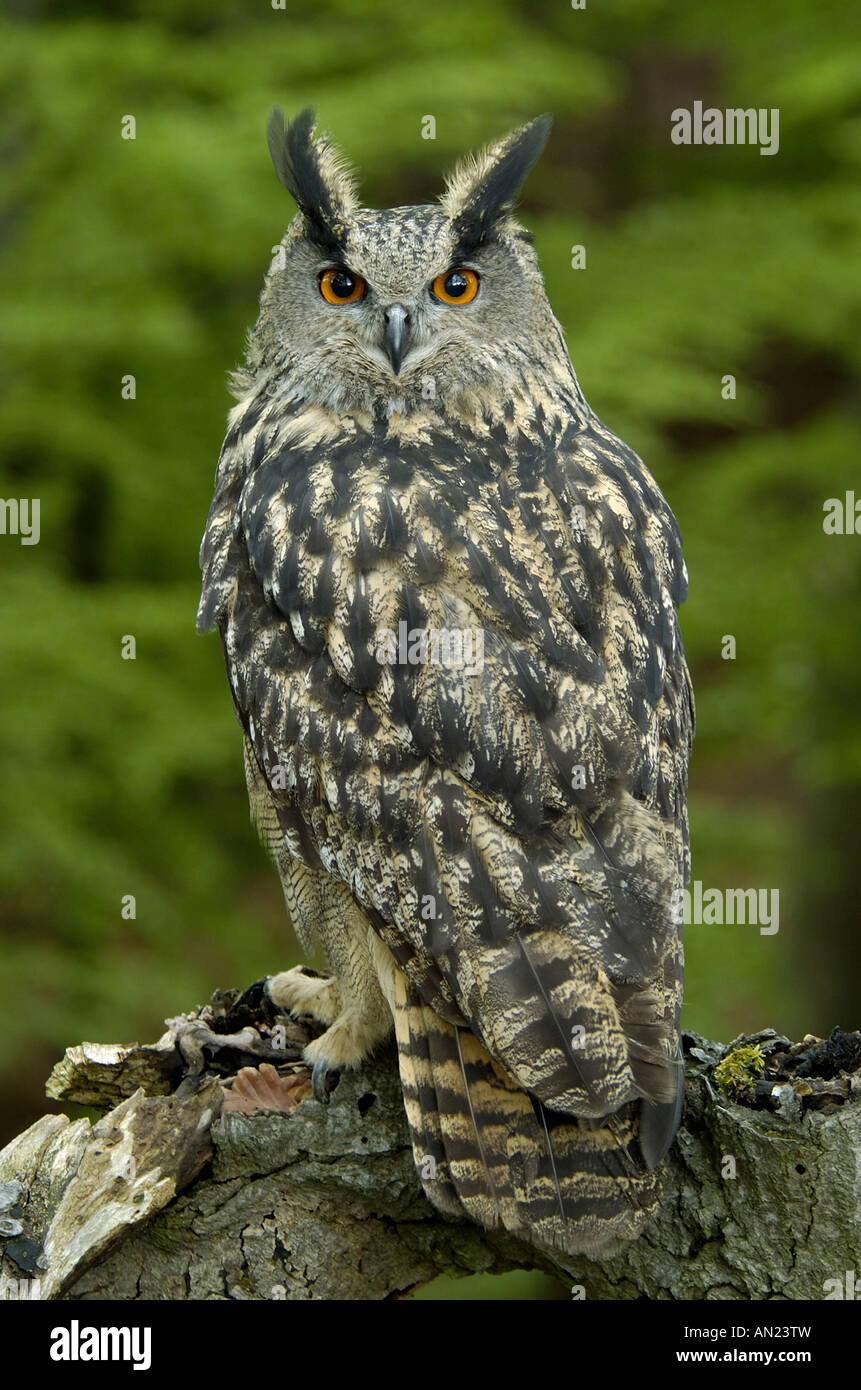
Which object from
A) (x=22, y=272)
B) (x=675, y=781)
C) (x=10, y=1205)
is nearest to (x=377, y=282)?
(x=675, y=781)

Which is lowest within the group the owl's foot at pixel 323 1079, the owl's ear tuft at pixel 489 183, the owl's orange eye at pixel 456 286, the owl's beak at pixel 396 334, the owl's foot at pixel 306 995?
the owl's foot at pixel 323 1079

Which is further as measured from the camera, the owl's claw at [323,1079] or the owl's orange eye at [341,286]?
the owl's orange eye at [341,286]

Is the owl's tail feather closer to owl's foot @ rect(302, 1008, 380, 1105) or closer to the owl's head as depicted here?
owl's foot @ rect(302, 1008, 380, 1105)

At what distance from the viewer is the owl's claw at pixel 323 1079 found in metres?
3.51

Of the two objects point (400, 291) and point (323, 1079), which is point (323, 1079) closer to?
point (323, 1079)

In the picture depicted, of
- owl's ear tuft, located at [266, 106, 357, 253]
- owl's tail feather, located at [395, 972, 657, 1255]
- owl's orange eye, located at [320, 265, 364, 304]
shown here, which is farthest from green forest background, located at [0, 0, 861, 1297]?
owl's tail feather, located at [395, 972, 657, 1255]

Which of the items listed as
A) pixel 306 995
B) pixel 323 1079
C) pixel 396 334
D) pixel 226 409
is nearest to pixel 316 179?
pixel 396 334

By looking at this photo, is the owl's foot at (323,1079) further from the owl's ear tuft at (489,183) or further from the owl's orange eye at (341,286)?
the owl's ear tuft at (489,183)

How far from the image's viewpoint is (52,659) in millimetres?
6145

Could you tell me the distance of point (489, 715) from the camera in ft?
10.5

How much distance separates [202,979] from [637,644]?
490cm

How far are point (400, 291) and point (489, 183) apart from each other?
50cm

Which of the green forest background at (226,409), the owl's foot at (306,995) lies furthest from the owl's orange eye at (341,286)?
the green forest background at (226,409)

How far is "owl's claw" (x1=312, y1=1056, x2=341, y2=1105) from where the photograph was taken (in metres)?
3.51
